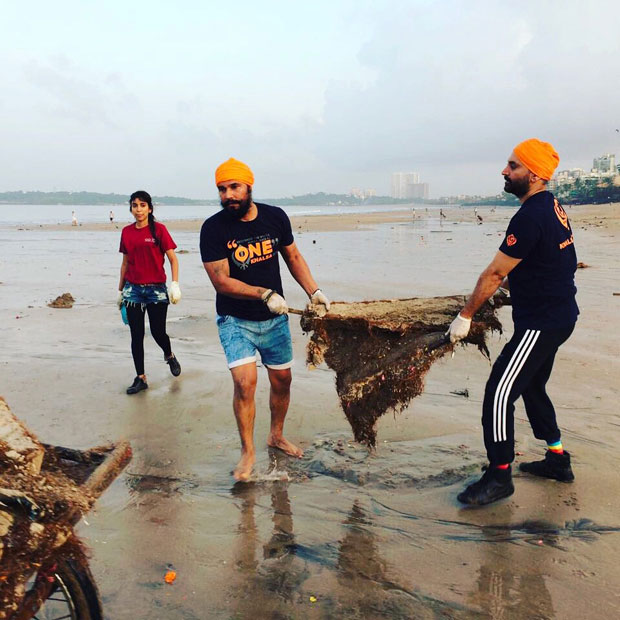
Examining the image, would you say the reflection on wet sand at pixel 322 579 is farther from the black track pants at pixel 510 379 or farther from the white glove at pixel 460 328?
the white glove at pixel 460 328

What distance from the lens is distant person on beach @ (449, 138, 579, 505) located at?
344cm

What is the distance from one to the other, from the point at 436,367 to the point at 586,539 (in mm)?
3308

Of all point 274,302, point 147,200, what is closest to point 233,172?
point 274,302

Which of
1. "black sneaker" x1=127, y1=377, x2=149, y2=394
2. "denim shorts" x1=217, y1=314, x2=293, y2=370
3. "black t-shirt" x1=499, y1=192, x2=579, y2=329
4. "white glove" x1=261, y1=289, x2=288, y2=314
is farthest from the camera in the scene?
"black sneaker" x1=127, y1=377, x2=149, y2=394

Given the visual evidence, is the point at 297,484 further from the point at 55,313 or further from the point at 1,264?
the point at 1,264

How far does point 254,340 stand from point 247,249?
0.70 metres

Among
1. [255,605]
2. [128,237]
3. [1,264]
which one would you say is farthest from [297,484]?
[1,264]

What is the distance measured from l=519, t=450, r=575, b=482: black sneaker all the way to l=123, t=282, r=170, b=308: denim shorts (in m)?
3.98

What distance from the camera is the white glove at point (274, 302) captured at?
13.2ft

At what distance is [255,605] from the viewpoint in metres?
2.70

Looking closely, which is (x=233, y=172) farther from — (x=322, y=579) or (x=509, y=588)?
(x=509, y=588)

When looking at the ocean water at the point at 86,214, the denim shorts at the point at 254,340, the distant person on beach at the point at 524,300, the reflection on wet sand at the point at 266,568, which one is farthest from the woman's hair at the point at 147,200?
the ocean water at the point at 86,214

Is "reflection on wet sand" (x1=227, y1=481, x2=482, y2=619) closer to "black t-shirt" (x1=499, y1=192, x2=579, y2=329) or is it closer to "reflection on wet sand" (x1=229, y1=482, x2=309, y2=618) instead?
"reflection on wet sand" (x1=229, y1=482, x2=309, y2=618)

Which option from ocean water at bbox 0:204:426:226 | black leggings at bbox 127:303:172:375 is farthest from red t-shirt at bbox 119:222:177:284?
ocean water at bbox 0:204:426:226
